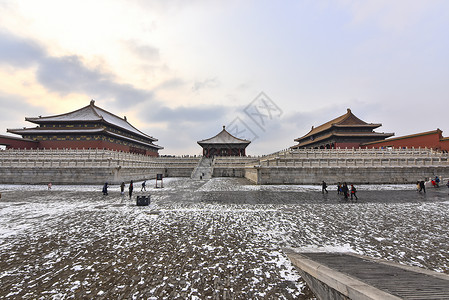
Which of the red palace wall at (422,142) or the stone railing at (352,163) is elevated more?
the red palace wall at (422,142)

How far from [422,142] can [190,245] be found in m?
38.7

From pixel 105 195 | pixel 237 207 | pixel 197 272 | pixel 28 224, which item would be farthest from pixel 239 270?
pixel 105 195

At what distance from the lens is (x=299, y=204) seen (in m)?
10.7

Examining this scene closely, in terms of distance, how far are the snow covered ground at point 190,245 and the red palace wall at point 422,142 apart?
2557 centimetres

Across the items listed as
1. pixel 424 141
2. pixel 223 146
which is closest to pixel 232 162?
pixel 223 146

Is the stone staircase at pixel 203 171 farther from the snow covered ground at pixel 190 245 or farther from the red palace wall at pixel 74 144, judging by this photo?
the snow covered ground at pixel 190 245

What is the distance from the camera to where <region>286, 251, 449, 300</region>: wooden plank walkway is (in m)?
2.34

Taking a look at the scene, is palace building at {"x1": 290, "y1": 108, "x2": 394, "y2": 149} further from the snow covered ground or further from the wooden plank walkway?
the wooden plank walkway

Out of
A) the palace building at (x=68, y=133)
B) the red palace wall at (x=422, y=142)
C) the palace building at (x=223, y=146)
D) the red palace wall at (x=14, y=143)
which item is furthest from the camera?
the palace building at (x=223, y=146)

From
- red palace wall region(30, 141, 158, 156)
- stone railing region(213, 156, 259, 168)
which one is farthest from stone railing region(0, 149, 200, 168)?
stone railing region(213, 156, 259, 168)

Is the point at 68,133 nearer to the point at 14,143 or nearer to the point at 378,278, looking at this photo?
the point at 14,143

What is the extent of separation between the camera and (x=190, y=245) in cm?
A: 550

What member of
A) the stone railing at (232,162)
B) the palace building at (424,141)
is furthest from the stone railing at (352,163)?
the stone railing at (232,162)

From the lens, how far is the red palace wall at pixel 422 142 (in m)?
26.0
